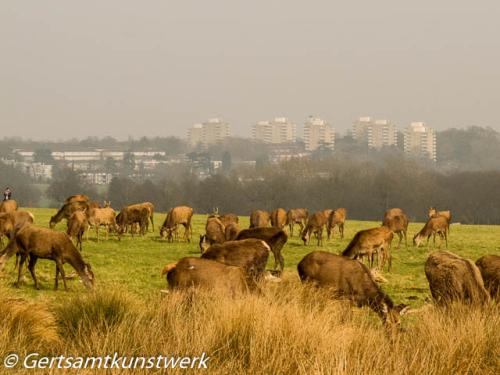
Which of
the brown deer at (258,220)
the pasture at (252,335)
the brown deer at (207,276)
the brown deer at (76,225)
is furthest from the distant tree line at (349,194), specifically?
the pasture at (252,335)

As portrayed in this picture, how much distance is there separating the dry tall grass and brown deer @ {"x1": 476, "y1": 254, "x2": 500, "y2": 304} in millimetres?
2661

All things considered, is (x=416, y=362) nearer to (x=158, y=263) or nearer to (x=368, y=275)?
(x=368, y=275)

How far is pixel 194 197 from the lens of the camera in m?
104

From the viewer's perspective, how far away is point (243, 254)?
552 inches

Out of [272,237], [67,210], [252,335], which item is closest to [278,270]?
Result: [272,237]

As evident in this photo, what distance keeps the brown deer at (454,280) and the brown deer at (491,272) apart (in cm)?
101

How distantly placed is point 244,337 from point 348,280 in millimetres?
4107

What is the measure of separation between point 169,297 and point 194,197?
9472 centimetres

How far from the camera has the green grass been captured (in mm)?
14828

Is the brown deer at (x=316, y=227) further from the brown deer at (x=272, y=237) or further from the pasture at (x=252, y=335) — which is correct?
the pasture at (x=252, y=335)

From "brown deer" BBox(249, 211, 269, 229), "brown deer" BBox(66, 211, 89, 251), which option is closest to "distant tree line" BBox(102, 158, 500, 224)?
"brown deer" BBox(249, 211, 269, 229)

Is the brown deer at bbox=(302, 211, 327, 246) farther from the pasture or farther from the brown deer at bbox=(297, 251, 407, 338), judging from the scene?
the pasture

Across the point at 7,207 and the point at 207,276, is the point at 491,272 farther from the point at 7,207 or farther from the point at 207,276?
the point at 7,207

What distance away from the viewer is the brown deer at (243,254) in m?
13.6
